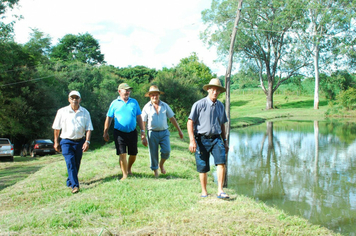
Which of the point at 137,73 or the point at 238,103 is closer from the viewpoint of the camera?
the point at 137,73

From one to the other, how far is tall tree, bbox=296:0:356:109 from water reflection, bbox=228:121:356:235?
25140mm

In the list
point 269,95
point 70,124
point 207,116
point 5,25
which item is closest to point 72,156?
point 70,124

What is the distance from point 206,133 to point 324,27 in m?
42.0

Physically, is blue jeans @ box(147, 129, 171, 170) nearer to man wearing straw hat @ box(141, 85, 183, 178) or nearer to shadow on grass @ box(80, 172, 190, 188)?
man wearing straw hat @ box(141, 85, 183, 178)

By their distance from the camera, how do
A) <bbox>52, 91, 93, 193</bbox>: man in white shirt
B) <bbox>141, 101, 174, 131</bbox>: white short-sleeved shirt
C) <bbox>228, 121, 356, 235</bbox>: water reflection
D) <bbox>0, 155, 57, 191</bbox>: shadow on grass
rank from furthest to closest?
<bbox>0, 155, 57, 191</bbox>: shadow on grass → <bbox>228, 121, 356, 235</bbox>: water reflection → <bbox>141, 101, 174, 131</bbox>: white short-sleeved shirt → <bbox>52, 91, 93, 193</bbox>: man in white shirt

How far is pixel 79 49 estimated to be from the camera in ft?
205

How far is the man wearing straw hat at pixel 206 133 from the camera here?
562cm

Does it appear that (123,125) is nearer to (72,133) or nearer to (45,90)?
(72,133)

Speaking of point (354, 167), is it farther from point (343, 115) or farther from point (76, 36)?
point (76, 36)

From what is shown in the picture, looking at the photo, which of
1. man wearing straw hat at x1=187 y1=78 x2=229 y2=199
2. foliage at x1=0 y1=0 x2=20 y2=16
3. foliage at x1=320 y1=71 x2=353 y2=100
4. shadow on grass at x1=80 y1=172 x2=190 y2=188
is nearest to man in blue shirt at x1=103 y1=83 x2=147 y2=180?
shadow on grass at x1=80 y1=172 x2=190 y2=188

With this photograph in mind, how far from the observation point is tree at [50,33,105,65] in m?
58.6

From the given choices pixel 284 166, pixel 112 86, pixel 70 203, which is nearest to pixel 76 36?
pixel 112 86

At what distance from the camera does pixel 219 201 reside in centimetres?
544

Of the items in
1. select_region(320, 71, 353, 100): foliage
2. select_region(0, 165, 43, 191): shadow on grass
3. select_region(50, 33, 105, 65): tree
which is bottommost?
select_region(0, 165, 43, 191): shadow on grass
